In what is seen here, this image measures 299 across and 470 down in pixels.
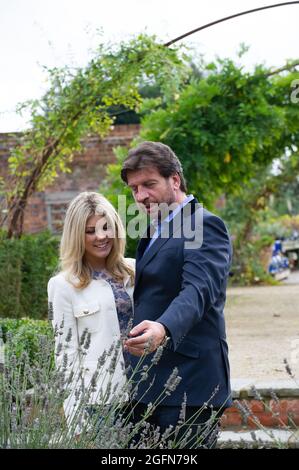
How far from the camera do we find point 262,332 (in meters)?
8.68

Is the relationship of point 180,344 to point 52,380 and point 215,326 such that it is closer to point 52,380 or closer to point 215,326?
point 215,326

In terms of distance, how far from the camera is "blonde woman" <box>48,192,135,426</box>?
2.96m

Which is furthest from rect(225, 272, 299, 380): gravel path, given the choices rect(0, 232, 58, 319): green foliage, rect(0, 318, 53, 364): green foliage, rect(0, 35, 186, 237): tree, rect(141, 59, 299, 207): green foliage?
rect(0, 35, 186, 237): tree

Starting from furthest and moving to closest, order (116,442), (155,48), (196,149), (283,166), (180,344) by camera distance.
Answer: (283,166) → (196,149) → (155,48) → (180,344) → (116,442)

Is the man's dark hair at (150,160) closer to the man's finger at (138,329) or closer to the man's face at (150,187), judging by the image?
the man's face at (150,187)

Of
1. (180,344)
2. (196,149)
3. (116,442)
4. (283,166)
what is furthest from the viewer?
(283,166)

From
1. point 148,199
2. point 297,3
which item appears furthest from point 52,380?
point 297,3

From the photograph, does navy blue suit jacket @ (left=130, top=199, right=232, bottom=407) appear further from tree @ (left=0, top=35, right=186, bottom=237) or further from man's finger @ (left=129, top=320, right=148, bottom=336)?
tree @ (left=0, top=35, right=186, bottom=237)

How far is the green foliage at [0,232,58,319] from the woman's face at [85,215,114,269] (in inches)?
195

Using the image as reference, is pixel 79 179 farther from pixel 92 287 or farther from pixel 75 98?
pixel 92 287

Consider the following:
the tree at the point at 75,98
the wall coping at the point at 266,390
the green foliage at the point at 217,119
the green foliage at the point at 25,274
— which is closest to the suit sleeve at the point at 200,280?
the wall coping at the point at 266,390

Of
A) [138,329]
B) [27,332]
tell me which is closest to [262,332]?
[27,332]
